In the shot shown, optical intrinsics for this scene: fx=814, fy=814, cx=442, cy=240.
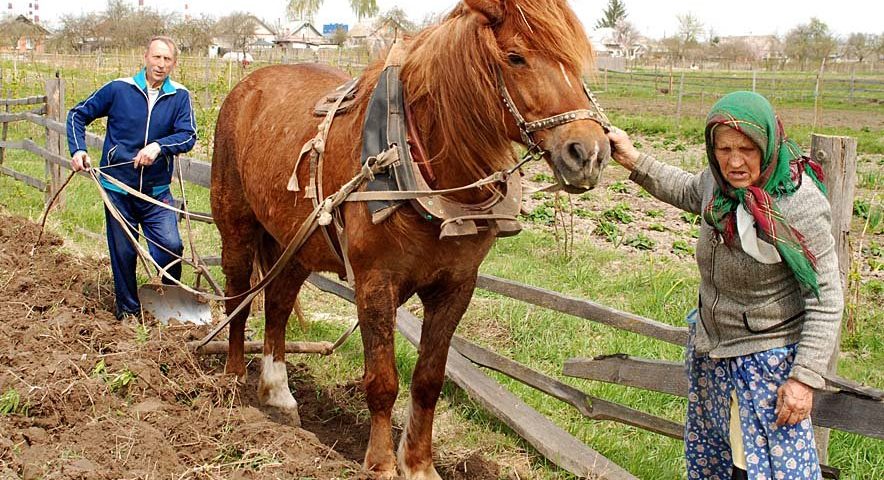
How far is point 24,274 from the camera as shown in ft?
21.0

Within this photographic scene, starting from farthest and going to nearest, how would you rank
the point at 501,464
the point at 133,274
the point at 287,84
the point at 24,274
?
the point at 24,274 < the point at 133,274 < the point at 287,84 < the point at 501,464

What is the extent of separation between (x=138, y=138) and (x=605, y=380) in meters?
3.69

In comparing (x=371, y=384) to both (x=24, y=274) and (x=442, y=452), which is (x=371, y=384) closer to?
(x=442, y=452)

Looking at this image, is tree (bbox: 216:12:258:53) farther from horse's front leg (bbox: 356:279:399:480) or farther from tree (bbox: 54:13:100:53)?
horse's front leg (bbox: 356:279:399:480)

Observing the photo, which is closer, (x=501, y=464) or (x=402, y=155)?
(x=402, y=155)

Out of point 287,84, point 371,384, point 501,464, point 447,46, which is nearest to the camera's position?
point 447,46

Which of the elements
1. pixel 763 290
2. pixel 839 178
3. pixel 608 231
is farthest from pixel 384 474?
pixel 608 231

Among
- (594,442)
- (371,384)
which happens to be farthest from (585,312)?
(371,384)

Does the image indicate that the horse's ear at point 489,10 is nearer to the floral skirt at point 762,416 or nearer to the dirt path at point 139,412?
the floral skirt at point 762,416

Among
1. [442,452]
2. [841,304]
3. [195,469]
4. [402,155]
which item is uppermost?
[402,155]

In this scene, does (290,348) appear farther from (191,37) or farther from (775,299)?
(191,37)

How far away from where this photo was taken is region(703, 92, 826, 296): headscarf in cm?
259

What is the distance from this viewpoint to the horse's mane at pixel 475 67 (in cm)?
303

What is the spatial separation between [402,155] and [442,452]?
178 cm
